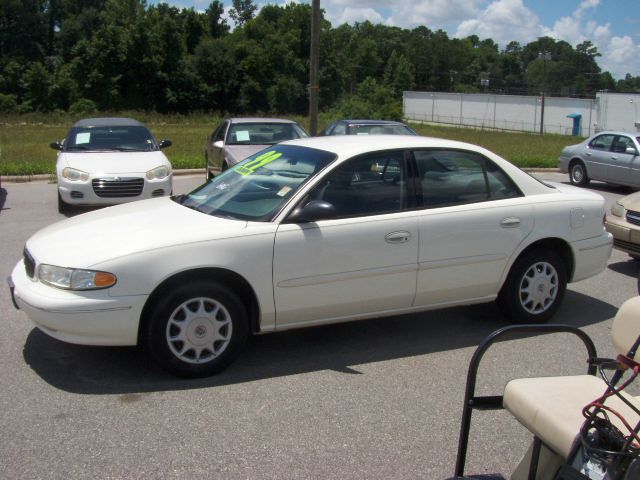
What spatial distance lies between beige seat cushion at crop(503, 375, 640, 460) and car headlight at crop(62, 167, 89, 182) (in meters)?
9.14

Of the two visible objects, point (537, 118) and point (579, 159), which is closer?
point (579, 159)

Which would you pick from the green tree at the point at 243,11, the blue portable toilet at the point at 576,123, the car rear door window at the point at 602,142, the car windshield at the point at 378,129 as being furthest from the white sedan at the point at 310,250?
the green tree at the point at 243,11

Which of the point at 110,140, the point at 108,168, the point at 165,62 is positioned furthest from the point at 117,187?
the point at 165,62

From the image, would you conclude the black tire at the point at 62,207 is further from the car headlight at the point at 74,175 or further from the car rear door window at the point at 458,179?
the car rear door window at the point at 458,179

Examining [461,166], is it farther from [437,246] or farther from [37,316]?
[37,316]

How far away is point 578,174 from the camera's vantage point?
16656mm

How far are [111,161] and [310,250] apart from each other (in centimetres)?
738

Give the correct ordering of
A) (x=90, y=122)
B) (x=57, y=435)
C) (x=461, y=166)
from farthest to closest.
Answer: (x=90, y=122)
(x=461, y=166)
(x=57, y=435)

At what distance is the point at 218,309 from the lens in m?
4.44

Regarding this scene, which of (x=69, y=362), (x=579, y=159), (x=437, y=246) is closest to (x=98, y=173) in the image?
(x=69, y=362)

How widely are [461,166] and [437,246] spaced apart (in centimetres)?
77

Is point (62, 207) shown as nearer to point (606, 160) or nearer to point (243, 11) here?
point (606, 160)

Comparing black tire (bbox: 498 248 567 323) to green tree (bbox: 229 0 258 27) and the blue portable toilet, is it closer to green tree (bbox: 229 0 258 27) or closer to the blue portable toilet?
the blue portable toilet

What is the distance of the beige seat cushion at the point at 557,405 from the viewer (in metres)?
2.33
